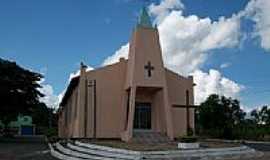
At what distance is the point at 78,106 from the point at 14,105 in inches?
399

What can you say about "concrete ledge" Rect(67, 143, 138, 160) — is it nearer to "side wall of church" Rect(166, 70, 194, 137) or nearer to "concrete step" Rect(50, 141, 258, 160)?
"concrete step" Rect(50, 141, 258, 160)

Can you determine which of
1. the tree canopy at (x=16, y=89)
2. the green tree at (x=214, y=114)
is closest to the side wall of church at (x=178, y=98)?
the tree canopy at (x=16, y=89)

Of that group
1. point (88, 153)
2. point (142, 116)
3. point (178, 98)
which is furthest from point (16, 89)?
point (88, 153)

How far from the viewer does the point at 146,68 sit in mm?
28766

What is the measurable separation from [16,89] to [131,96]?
13684 millimetres

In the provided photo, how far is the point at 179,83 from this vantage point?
32.6m

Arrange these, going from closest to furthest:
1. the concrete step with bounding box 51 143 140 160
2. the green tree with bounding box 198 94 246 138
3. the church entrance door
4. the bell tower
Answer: the concrete step with bounding box 51 143 140 160, the bell tower, the church entrance door, the green tree with bounding box 198 94 246 138

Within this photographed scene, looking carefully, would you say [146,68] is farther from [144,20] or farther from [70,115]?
[70,115]

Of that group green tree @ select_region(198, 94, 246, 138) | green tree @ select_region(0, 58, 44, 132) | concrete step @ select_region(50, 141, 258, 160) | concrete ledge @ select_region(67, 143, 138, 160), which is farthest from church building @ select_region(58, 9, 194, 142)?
green tree @ select_region(198, 94, 246, 138)

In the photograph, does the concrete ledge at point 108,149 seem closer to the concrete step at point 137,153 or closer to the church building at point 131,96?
the concrete step at point 137,153

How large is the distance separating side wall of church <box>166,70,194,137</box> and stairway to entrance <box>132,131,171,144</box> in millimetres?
2632

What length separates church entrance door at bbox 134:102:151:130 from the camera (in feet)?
99.0

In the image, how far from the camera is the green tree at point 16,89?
120ft

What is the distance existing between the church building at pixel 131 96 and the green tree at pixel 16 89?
798cm
